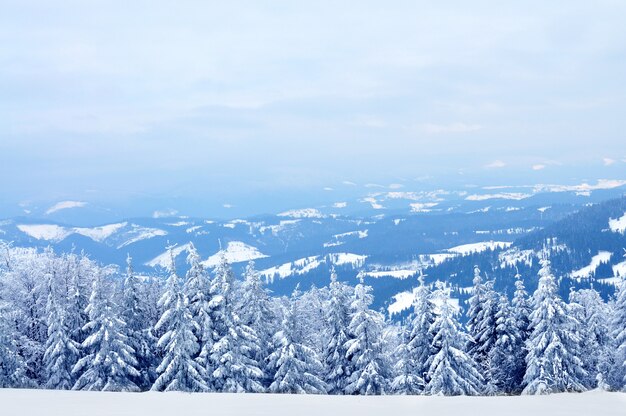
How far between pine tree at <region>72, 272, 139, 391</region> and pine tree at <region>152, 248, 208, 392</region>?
2.38m

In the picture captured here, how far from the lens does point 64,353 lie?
33.7 meters

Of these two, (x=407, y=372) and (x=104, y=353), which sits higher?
(x=104, y=353)

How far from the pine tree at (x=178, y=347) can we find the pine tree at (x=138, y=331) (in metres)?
3.98

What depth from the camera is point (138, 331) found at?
3678 cm

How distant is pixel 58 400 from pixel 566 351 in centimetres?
3056

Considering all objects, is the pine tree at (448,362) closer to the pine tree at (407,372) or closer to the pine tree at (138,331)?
the pine tree at (407,372)

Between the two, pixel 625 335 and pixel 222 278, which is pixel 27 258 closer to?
pixel 222 278

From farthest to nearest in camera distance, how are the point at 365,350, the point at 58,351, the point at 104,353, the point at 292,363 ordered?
1. the point at 365,350
2. the point at 292,363
3. the point at 58,351
4. the point at 104,353

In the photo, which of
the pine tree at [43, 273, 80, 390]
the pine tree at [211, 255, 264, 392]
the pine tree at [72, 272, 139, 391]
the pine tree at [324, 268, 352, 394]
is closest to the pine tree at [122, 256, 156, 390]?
the pine tree at [72, 272, 139, 391]

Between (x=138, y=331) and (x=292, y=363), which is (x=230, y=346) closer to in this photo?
(x=292, y=363)

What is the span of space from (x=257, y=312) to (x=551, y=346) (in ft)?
61.4

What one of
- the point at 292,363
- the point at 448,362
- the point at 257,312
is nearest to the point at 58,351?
the point at 257,312

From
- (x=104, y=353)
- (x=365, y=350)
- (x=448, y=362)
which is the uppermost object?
(x=104, y=353)

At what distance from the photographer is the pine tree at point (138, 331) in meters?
36.0
